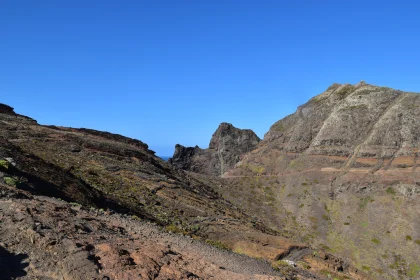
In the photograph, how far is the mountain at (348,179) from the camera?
56562 millimetres

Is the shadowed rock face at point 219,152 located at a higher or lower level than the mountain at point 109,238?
higher

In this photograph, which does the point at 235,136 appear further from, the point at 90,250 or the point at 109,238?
the point at 90,250

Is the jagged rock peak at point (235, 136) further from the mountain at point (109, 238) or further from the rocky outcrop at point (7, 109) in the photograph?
the mountain at point (109, 238)

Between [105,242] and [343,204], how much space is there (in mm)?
65154

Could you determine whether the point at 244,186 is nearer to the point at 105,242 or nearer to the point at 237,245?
the point at 237,245

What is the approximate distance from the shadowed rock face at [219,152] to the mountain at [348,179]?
84.2ft

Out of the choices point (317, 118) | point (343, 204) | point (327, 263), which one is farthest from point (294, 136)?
point (327, 263)

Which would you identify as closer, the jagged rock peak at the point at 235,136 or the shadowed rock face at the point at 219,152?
the shadowed rock face at the point at 219,152

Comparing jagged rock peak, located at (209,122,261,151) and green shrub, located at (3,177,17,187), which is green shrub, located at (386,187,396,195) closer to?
jagged rock peak, located at (209,122,261,151)

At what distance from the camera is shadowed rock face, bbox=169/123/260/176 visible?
126 m

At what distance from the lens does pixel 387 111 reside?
266ft

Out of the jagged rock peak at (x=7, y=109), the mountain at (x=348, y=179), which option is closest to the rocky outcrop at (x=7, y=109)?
the jagged rock peak at (x=7, y=109)

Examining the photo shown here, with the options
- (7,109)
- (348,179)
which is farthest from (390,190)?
(7,109)

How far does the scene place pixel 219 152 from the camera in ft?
426
